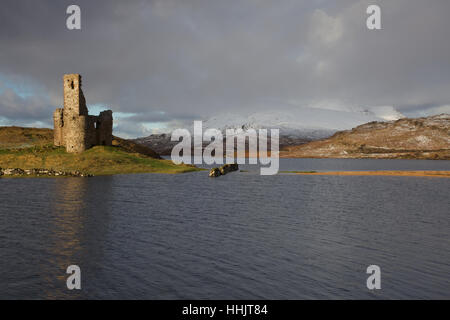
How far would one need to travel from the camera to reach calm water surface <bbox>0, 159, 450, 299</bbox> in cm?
1594

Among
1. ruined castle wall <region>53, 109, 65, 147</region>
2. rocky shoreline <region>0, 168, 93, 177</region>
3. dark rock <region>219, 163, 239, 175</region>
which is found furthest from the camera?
dark rock <region>219, 163, 239, 175</region>

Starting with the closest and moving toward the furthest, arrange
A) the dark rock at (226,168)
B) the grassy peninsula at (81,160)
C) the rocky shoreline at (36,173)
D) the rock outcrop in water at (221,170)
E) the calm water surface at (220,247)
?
the calm water surface at (220,247) < the rocky shoreline at (36,173) < the grassy peninsula at (81,160) < the rock outcrop in water at (221,170) < the dark rock at (226,168)

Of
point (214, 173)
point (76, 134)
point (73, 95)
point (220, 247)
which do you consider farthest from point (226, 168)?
point (220, 247)

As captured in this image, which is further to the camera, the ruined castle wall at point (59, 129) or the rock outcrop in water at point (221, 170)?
the ruined castle wall at point (59, 129)

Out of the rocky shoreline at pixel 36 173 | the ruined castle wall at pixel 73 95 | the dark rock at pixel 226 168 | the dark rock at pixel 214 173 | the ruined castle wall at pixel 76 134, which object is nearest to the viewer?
the rocky shoreline at pixel 36 173

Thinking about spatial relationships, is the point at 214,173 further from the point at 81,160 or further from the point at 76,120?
the point at 76,120

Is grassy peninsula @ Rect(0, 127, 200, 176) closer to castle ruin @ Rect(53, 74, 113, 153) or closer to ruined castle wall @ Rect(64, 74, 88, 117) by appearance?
castle ruin @ Rect(53, 74, 113, 153)

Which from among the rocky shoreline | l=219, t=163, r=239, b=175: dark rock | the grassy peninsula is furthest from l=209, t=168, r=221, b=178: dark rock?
the rocky shoreline

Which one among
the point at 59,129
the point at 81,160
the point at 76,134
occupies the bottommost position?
the point at 81,160

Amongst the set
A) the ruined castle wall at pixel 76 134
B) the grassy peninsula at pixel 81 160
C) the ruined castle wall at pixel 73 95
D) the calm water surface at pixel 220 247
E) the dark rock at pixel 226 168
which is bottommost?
the calm water surface at pixel 220 247

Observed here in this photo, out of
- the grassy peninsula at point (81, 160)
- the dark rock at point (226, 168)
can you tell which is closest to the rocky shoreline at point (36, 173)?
the grassy peninsula at point (81, 160)

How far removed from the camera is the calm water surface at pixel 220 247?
15.9 meters

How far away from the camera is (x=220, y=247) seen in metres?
22.2

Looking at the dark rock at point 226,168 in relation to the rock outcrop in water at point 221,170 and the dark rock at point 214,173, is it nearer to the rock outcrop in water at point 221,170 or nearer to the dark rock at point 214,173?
the rock outcrop in water at point 221,170
